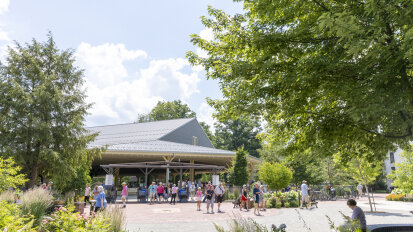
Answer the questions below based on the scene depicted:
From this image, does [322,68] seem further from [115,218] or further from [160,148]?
[160,148]

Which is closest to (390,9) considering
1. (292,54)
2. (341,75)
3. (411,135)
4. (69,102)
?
(341,75)

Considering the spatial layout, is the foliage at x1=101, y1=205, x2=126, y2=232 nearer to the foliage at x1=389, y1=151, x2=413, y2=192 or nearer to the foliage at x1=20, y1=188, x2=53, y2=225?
the foliage at x1=20, y1=188, x2=53, y2=225

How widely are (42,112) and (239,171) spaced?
17.3 meters

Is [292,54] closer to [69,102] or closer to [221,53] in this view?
[221,53]

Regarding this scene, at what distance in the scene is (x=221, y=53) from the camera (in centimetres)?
691

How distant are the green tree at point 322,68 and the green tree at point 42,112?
1168 centimetres

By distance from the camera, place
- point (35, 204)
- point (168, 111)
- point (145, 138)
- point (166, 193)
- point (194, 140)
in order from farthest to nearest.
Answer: point (168, 111), point (194, 140), point (145, 138), point (166, 193), point (35, 204)

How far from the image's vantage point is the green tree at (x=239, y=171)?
86.3 ft

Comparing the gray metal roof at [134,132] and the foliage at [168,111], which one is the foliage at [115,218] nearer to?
the gray metal roof at [134,132]

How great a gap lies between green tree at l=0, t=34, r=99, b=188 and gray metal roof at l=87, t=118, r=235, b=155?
8100 mm

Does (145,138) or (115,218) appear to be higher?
(145,138)

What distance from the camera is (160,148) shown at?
25.4 meters

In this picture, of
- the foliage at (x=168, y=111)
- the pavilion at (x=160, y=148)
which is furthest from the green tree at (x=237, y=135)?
the pavilion at (x=160, y=148)

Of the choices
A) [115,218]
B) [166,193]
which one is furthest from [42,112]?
[115,218]
